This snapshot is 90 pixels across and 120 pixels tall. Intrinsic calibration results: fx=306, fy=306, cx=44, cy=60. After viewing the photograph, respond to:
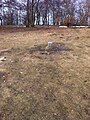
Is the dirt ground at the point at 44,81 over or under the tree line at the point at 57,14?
under

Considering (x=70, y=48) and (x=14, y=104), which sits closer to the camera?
(x=14, y=104)

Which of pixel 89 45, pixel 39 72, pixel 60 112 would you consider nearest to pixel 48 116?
pixel 60 112

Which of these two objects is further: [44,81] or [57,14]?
[57,14]

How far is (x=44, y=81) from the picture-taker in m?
7.02

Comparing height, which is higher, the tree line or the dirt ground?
the tree line

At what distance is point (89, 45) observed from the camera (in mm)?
9602

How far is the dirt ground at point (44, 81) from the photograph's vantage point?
238 inches

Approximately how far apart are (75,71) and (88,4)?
2285 centimetres

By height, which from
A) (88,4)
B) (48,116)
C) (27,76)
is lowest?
(48,116)

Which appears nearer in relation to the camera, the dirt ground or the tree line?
the dirt ground

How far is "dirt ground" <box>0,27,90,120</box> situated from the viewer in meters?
6.05

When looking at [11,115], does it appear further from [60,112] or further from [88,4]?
[88,4]

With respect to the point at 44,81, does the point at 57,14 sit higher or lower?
higher

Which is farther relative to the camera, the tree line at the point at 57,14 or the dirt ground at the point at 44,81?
the tree line at the point at 57,14
